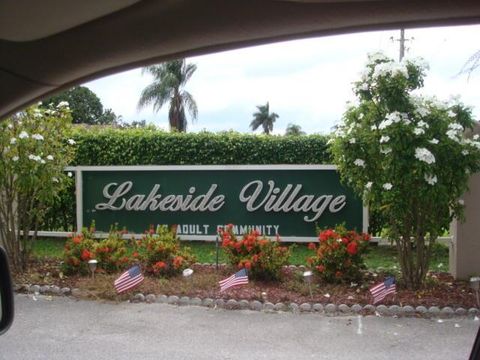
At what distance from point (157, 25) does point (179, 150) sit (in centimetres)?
1121

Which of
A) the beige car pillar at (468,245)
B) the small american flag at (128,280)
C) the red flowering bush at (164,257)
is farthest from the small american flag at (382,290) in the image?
the small american flag at (128,280)

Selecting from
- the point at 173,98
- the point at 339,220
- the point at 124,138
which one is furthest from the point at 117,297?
the point at 173,98

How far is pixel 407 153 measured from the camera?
24.4 ft

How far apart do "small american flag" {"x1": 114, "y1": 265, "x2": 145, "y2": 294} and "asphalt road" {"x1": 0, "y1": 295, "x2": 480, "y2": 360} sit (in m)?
0.28

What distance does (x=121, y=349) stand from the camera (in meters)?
5.93

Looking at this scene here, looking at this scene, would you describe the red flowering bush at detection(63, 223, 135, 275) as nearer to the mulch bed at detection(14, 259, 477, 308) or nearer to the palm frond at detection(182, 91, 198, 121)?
the mulch bed at detection(14, 259, 477, 308)

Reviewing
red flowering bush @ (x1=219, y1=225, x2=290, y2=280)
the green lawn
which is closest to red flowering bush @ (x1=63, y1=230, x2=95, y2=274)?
the green lawn

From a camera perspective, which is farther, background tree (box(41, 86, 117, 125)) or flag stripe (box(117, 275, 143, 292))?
background tree (box(41, 86, 117, 125))

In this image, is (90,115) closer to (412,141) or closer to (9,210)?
(9,210)

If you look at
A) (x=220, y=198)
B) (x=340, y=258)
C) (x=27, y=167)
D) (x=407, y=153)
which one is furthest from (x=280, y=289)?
A: (x=27, y=167)

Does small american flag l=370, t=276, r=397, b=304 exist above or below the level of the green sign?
below

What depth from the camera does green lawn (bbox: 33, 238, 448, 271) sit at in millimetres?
10128

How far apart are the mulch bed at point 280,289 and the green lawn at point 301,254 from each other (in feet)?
4.07

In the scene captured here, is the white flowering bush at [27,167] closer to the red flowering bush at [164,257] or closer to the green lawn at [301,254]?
the green lawn at [301,254]
